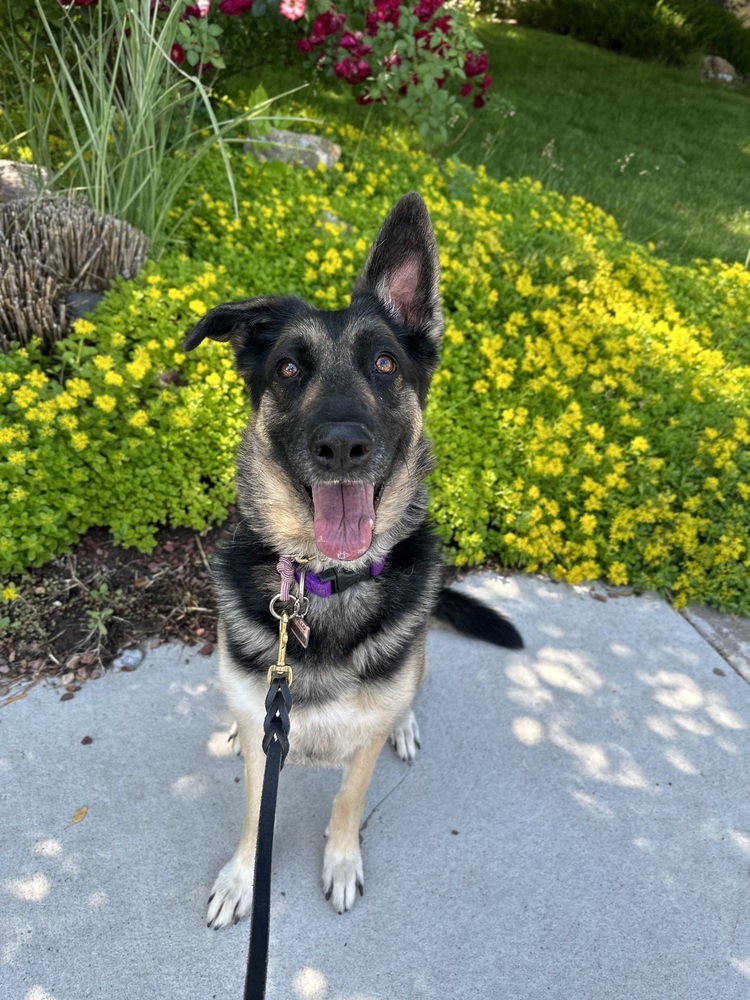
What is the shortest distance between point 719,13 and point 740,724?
66.4 feet

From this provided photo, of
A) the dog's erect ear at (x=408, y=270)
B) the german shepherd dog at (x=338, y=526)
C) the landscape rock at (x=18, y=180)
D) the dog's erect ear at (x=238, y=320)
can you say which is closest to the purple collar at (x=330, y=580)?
the german shepherd dog at (x=338, y=526)

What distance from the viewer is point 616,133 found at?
1127cm

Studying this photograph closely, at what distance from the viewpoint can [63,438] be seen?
3.36 m

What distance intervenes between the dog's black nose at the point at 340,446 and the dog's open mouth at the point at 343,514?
0.11 metres

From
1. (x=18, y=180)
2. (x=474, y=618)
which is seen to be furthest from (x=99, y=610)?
(x=18, y=180)

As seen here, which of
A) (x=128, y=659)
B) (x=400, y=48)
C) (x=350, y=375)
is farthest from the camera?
(x=400, y=48)

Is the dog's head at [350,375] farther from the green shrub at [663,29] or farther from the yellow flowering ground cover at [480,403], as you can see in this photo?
the green shrub at [663,29]

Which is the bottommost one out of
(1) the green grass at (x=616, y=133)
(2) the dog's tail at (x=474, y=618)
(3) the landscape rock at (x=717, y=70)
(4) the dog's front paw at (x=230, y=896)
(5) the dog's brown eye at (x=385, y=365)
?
(4) the dog's front paw at (x=230, y=896)

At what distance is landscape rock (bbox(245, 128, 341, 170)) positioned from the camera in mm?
5977

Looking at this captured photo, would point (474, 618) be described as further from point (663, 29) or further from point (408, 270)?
point (663, 29)

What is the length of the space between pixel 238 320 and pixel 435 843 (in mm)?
2203

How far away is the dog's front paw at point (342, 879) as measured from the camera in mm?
2396

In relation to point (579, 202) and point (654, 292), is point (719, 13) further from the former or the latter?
point (654, 292)

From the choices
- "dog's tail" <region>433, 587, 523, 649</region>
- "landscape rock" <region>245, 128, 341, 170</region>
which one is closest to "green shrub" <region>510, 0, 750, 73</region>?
"landscape rock" <region>245, 128, 341, 170</region>
